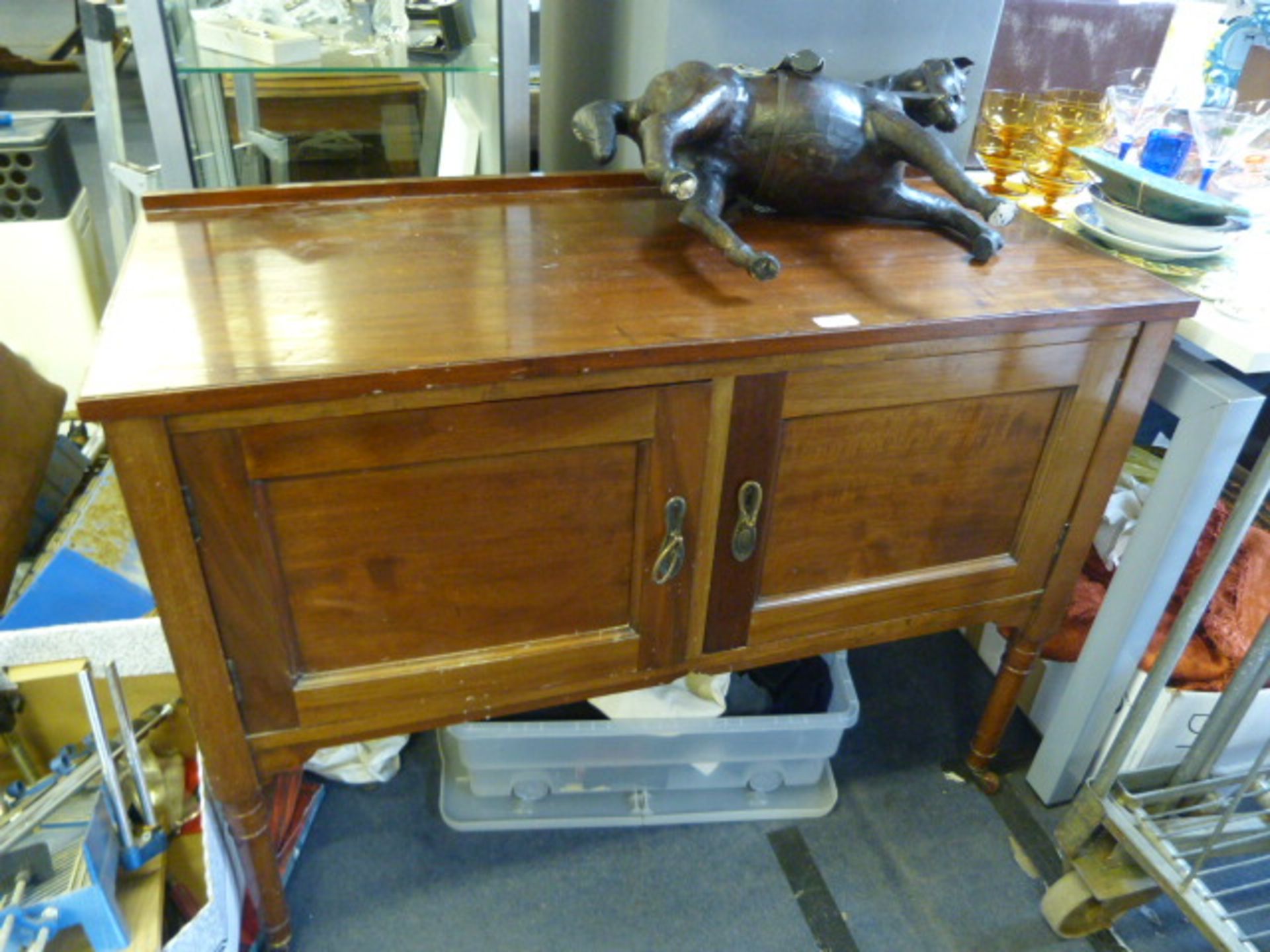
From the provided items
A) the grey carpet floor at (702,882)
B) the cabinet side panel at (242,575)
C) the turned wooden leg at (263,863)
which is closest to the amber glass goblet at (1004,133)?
the grey carpet floor at (702,882)

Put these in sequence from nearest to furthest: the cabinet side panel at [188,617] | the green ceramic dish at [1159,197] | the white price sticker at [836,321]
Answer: the cabinet side panel at [188,617]
the white price sticker at [836,321]
the green ceramic dish at [1159,197]

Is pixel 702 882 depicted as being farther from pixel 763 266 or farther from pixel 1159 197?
pixel 1159 197

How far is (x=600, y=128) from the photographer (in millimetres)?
883

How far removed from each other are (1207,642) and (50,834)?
1283 millimetres

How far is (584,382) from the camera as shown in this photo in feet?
2.46

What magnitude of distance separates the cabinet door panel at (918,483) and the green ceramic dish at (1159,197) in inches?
9.5

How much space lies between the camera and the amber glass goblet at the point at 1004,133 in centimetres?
122

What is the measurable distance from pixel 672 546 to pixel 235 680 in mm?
392

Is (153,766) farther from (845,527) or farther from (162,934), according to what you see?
(845,527)

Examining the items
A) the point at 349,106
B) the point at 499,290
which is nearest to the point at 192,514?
the point at 499,290

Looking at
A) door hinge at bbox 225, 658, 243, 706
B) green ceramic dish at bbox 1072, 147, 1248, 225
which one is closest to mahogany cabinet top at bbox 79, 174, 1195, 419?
green ceramic dish at bbox 1072, 147, 1248, 225

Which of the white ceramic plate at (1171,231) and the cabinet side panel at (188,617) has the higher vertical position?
the white ceramic plate at (1171,231)

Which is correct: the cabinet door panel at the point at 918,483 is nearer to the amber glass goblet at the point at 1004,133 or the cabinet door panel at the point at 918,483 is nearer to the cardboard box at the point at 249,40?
the amber glass goblet at the point at 1004,133

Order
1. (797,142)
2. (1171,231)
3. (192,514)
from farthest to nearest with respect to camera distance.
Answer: (1171,231)
(797,142)
(192,514)
